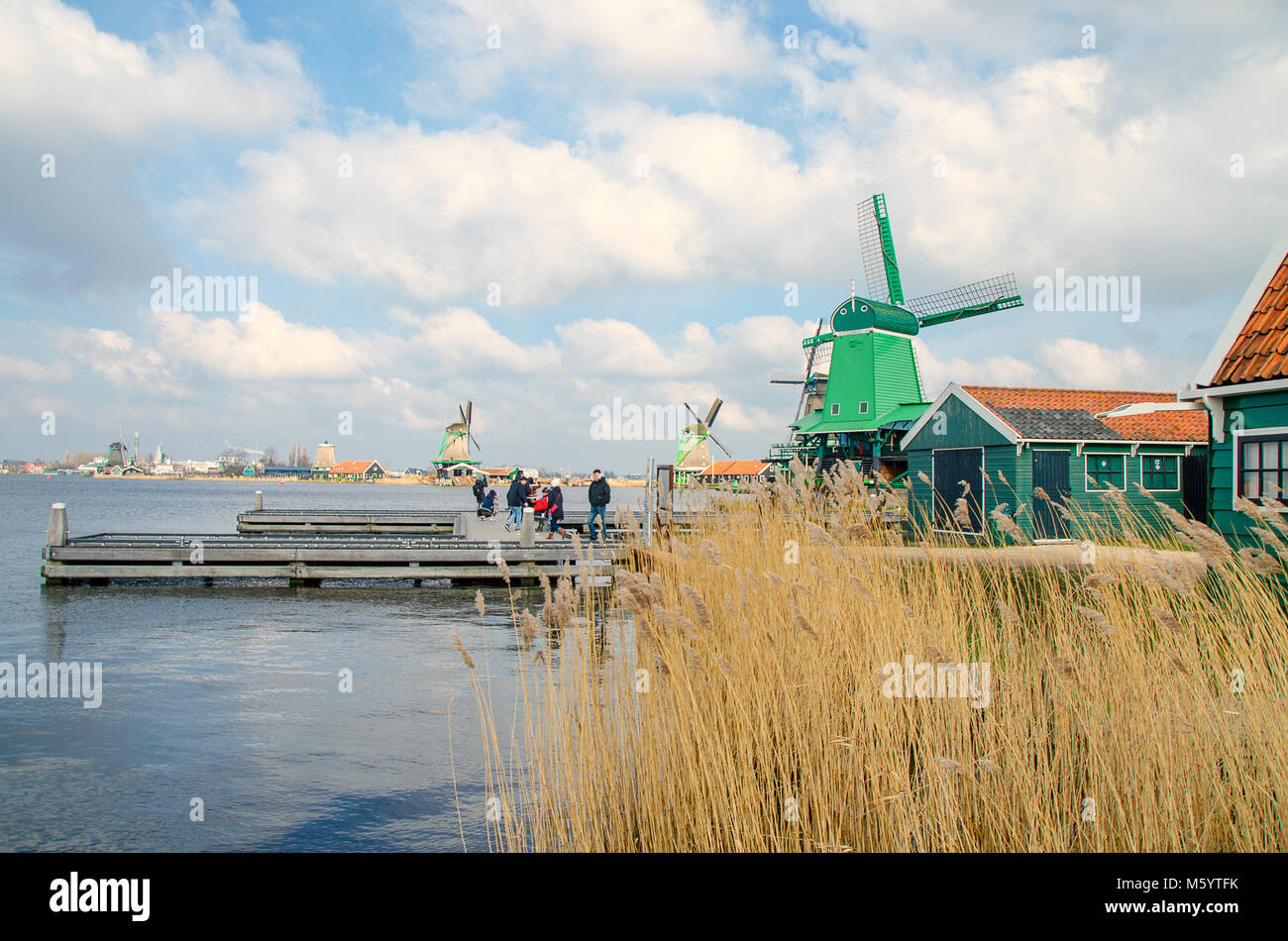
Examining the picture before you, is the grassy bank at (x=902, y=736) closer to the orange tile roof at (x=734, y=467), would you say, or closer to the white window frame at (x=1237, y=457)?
the white window frame at (x=1237, y=457)

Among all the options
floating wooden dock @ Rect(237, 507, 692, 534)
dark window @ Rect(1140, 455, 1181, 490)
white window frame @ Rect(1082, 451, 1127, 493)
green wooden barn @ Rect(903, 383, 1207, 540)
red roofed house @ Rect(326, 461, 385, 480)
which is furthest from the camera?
red roofed house @ Rect(326, 461, 385, 480)

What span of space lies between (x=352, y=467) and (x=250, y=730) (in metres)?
170

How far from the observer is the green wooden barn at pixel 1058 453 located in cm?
1972

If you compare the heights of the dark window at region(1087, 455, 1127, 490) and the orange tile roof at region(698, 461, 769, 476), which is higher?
the orange tile roof at region(698, 461, 769, 476)

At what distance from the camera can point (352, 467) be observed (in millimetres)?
167375

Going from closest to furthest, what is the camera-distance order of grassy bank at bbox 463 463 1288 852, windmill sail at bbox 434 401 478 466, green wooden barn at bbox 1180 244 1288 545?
grassy bank at bbox 463 463 1288 852 < green wooden barn at bbox 1180 244 1288 545 < windmill sail at bbox 434 401 478 466

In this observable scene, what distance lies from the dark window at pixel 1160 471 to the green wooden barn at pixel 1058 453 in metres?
0.02

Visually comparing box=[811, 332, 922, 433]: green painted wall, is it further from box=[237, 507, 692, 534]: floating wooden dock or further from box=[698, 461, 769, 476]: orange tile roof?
box=[698, 461, 769, 476]: orange tile roof

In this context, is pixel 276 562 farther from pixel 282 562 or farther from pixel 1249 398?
pixel 1249 398

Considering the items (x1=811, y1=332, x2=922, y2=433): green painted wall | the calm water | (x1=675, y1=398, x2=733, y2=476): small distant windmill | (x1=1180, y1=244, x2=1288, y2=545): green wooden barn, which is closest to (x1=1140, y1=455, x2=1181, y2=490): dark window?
(x1=1180, y1=244, x2=1288, y2=545): green wooden barn

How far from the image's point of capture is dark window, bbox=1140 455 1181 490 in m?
20.3

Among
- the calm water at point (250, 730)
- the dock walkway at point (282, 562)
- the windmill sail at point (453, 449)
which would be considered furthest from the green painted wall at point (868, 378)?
the windmill sail at point (453, 449)

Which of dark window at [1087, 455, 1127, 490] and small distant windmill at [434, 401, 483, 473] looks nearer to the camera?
dark window at [1087, 455, 1127, 490]

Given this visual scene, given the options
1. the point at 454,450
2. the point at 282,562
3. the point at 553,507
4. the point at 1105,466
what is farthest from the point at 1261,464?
the point at 454,450
